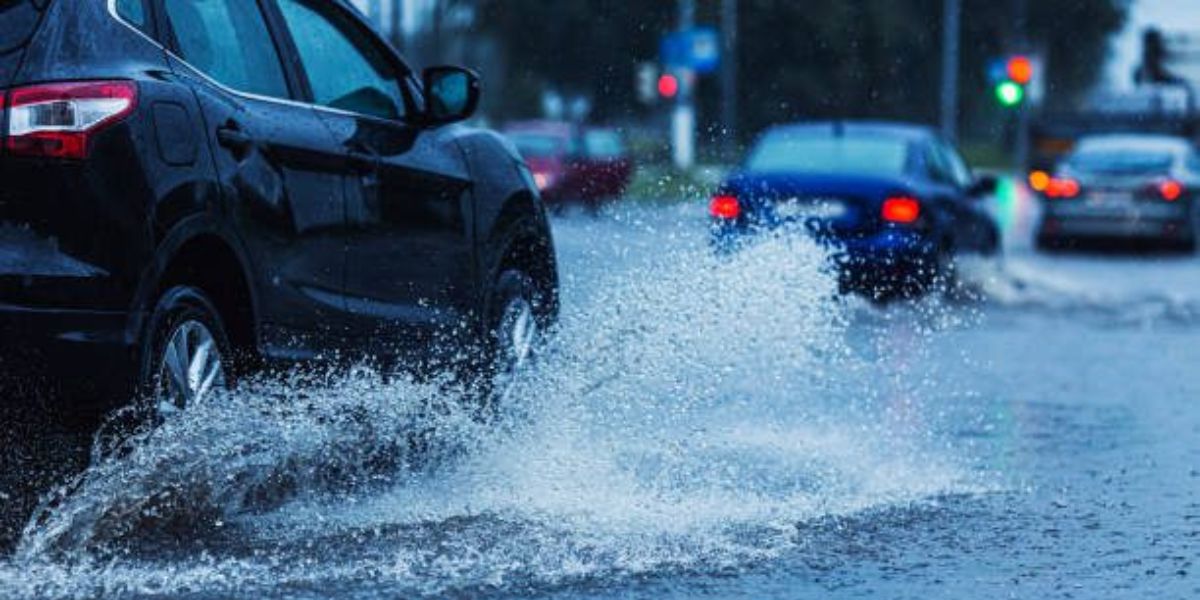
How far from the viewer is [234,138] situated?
6.10m

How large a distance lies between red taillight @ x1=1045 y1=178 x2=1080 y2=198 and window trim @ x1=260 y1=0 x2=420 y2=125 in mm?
20629

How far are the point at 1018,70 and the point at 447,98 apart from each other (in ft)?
87.6

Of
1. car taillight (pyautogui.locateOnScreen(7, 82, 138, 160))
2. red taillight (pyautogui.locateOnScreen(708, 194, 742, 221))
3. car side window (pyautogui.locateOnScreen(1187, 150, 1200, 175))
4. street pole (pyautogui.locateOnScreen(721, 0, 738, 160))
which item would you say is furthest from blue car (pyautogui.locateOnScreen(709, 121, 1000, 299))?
street pole (pyautogui.locateOnScreen(721, 0, 738, 160))

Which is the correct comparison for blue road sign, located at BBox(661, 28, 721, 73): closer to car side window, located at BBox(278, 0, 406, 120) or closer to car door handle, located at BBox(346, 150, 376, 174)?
car side window, located at BBox(278, 0, 406, 120)

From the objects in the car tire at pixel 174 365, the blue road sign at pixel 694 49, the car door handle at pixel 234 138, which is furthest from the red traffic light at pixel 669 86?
the car tire at pixel 174 365

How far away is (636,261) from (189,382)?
115 inches

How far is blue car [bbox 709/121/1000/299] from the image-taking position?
15992 mm

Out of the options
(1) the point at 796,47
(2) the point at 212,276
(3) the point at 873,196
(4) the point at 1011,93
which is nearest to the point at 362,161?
(2) the point at 212,276

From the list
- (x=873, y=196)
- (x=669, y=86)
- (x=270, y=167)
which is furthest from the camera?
(x=669, y=86)

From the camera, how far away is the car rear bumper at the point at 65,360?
17.7 ft

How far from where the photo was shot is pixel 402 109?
7.57 meters

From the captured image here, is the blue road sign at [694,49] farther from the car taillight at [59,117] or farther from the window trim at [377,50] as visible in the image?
the car taillight at [59,117]

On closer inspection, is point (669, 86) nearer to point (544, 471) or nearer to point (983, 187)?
point (983, 187)

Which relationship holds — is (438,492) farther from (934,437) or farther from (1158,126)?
(1158,126)
